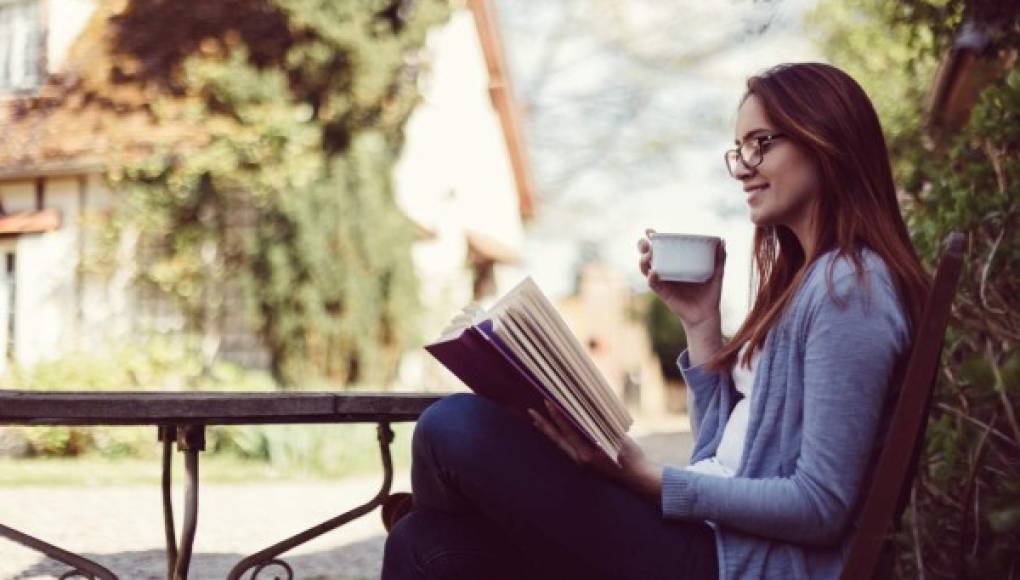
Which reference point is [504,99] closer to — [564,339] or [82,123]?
[82,123]

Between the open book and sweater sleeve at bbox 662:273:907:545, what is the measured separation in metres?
0.23

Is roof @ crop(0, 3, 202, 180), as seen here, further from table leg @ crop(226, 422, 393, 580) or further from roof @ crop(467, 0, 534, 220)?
table leg @ crop(226, 422, 393, 580)

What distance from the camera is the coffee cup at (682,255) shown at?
2070 millimetres

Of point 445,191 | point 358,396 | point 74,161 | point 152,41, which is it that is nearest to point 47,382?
point 74,161

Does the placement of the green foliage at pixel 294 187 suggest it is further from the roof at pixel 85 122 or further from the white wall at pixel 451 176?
the white wall at pixel 451 176

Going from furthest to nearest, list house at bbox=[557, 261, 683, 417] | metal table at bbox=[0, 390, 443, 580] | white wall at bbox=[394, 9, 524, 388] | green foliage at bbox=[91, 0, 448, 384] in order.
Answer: house at bbox=[557, 261, 683, 417], white wall at bbox=[394, 9, 524, 388], green foliage at bbox=[91, 0, 448, 384], metal table at bbox=[0, 390, 443, 580]

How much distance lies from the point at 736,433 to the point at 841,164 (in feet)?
1.53

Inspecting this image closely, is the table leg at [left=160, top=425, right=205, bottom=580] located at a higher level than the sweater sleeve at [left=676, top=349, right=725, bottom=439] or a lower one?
lower

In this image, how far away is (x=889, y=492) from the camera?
5.06 feet

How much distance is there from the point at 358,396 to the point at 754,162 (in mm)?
991

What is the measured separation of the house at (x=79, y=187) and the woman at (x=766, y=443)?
37.2 ft

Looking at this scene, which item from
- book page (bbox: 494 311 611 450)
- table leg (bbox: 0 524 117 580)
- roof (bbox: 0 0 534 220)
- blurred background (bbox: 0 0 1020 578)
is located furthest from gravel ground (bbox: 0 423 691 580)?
roof (bbox: 0 0 534 220)

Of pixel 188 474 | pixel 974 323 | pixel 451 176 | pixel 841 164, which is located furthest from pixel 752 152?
pixel 451 176

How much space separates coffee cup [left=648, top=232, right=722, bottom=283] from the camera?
6.79 ft
